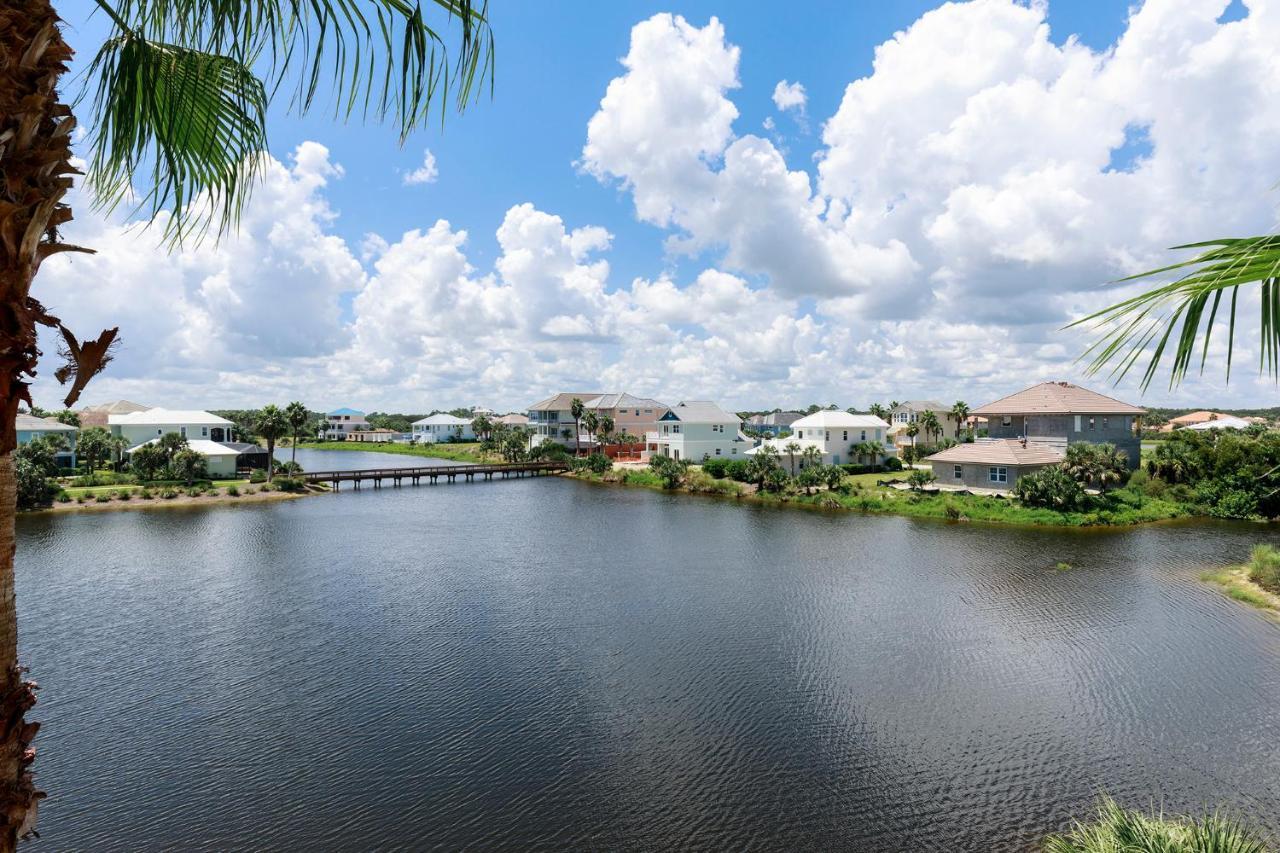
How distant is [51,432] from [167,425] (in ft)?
30.3

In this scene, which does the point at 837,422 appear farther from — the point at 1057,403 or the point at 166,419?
the point at 166,419

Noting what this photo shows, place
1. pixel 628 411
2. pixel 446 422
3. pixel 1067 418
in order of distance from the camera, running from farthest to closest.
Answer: pixel 446 422
pixel 628 411
pixel 1067 418

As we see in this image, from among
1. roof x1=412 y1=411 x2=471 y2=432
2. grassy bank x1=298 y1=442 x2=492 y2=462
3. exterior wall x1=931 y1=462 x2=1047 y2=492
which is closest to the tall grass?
exterior wall x1=931 y1=462 x2=1047 y2=492

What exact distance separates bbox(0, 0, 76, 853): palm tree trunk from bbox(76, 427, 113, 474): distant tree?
7171 centimetres

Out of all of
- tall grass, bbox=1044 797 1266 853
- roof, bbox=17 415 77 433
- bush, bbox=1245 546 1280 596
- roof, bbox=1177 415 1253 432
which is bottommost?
tall grass, bbox=1044 797 1266 853

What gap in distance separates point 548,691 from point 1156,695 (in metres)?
16.1

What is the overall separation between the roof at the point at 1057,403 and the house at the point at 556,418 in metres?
55.2

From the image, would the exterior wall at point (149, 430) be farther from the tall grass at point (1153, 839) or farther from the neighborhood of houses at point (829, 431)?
the tall grass at point (1153, 839)

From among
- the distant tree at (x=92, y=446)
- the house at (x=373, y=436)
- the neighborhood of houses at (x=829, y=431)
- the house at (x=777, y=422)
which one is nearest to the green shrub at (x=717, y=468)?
the neighborhood of houses at (x=829, y=431)

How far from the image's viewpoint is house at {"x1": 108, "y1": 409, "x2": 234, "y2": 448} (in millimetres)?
68938

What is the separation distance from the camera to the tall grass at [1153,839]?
29.6ft

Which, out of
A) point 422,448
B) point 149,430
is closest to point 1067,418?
point 149,430

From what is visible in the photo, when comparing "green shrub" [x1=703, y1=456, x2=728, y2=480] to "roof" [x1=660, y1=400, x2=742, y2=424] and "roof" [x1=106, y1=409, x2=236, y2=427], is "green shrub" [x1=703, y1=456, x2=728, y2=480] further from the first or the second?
"roof" [x1=106, y1=409, x2=236, y2=427]

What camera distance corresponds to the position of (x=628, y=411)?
92.7m
